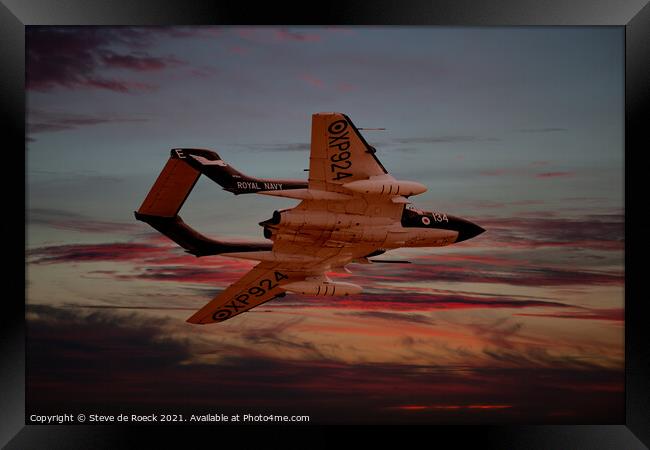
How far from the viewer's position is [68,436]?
16.7m

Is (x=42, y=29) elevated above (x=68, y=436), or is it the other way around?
(x=42, y=29)

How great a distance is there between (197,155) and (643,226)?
7298 millimetres

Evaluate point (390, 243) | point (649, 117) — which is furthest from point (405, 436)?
point (649, 117)

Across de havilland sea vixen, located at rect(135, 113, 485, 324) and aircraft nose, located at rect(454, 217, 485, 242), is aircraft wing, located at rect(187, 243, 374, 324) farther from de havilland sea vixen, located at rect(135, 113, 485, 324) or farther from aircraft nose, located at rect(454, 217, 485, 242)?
aircraft nose, located at rect(454, 217, 485, 242)

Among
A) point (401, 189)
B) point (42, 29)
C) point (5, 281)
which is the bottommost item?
point (5, 281)

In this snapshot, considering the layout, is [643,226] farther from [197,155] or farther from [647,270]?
[197,155]

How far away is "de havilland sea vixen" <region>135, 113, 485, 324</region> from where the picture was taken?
1595cm

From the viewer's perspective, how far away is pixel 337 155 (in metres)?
15.8

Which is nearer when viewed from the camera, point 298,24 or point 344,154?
point 344,154

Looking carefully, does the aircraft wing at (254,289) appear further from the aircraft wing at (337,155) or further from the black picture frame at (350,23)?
the aircraft wing at (337,155)

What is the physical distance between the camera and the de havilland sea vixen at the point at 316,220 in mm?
15953

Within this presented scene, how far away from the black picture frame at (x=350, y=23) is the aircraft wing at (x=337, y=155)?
7.07ft

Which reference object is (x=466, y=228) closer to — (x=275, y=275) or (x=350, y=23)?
(x=275, y=275)

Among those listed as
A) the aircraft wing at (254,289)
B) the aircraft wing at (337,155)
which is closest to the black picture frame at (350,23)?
the aircraft wing at (337,155)
